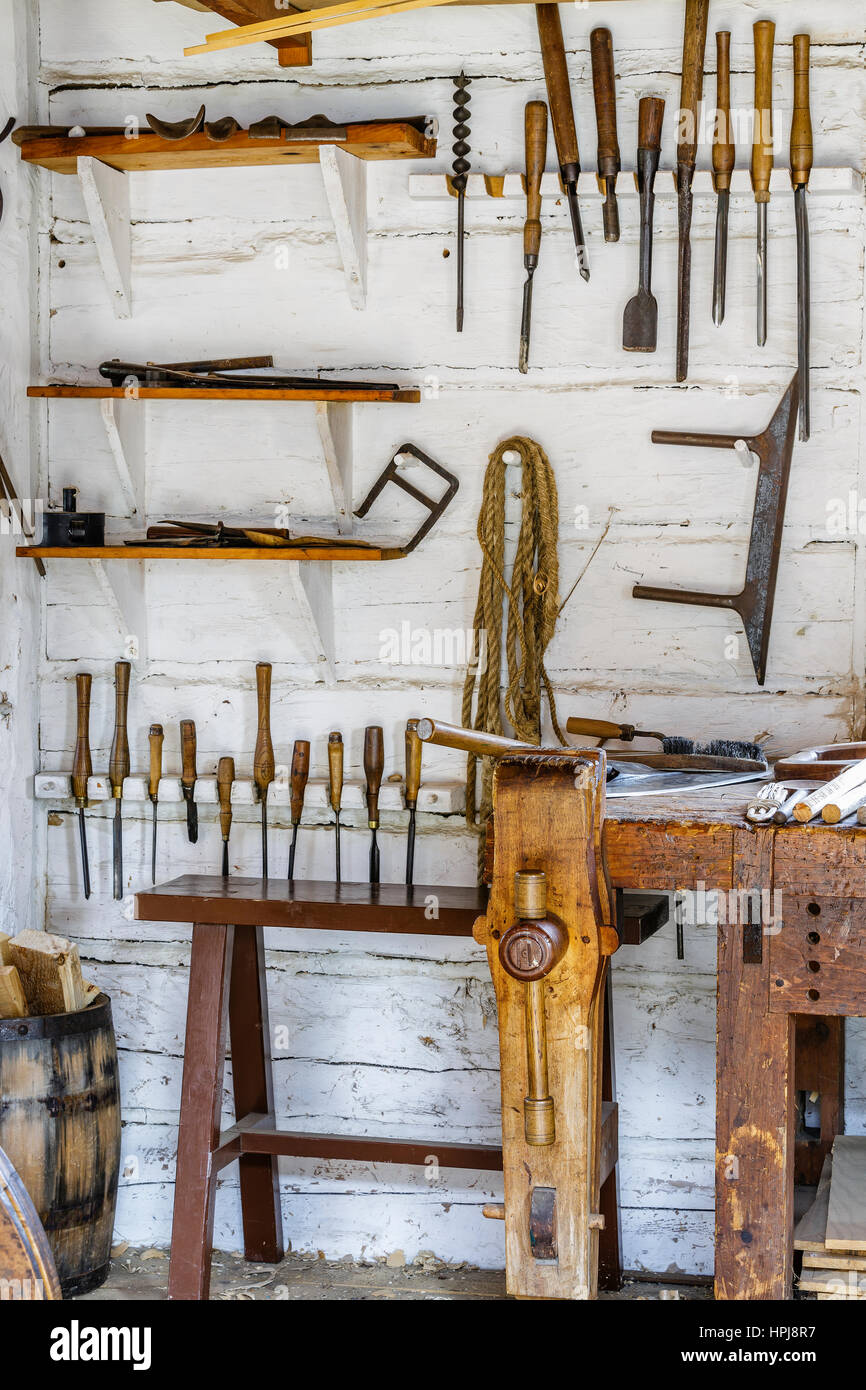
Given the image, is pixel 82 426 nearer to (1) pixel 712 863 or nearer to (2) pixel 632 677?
(2) pixel 632 677

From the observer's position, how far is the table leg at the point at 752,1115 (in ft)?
6.44

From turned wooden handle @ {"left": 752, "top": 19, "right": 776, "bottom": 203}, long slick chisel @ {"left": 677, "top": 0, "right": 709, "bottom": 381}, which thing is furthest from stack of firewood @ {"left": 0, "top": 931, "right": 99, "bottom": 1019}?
turned wooden handle @ {"left": 752, "top": 19, "right": 776, "bottom": 203}

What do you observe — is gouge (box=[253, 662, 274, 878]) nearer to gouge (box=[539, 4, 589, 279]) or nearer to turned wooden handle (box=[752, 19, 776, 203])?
gouge (box=[539, 4, 589, 279])

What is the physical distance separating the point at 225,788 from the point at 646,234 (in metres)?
1.62

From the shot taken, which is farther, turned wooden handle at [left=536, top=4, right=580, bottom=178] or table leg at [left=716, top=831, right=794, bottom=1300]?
turned wooden handle at [left=536, top=4, right=580, bottom=178]

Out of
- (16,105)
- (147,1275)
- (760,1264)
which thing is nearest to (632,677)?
(760,1264)

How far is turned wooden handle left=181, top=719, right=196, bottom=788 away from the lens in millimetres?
3303

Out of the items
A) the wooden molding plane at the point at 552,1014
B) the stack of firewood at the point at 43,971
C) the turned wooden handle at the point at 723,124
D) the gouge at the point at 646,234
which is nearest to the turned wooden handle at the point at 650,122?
the gouge at the point at 646,234

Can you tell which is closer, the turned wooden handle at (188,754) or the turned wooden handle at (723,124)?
the turned wooden handle at (723,124)

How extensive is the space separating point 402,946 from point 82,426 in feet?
5.03

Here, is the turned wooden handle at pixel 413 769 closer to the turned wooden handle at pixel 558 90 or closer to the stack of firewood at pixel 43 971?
the stack of firewood at pixel 43 971

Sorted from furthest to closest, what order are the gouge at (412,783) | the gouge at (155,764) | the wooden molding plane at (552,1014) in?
the gouge at (155,764), the gouge at (412,783), the wooden molding plane at (552,1014)

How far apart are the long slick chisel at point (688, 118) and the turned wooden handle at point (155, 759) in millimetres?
1604

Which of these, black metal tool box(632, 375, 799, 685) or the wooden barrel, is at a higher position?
black metal tool box(632, 375, 799, 685)
